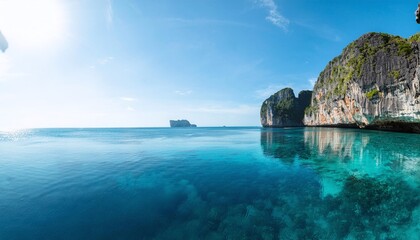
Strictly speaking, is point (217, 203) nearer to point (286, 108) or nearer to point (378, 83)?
point (378, 83)

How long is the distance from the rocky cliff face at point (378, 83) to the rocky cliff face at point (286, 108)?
61438 mm

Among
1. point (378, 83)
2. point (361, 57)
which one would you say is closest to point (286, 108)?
point (361, 57)

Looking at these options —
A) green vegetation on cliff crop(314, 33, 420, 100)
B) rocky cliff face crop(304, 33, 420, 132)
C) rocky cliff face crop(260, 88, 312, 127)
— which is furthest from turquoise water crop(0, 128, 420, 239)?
A: rocky cliff face crop(260, 88, 312, 127)

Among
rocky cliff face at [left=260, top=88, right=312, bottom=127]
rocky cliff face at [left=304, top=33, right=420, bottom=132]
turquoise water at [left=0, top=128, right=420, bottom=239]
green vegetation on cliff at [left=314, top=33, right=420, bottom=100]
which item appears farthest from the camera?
rocky cliff face at [left=260, top=88, right=312, bottom=127]

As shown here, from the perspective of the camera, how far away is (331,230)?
19.6 ft

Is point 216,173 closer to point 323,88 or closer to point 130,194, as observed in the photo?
point 130,194

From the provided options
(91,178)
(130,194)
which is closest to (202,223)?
(130,194)

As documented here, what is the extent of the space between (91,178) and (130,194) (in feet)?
14.2

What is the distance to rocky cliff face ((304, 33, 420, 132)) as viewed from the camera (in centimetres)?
2848

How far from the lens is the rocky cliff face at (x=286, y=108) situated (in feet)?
383

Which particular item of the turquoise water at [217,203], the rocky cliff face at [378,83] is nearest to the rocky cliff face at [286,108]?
the rocky cliff face at [378,83]

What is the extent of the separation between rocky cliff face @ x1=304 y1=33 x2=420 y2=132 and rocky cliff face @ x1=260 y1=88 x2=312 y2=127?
61.4 meters

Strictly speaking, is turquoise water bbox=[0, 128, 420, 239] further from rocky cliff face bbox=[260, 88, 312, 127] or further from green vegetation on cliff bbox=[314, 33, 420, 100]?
rocky cliff face bbox=[260, 88, 312, 127]

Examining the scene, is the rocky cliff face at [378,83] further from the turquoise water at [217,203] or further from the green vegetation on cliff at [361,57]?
the turquoise water at [217,203]
